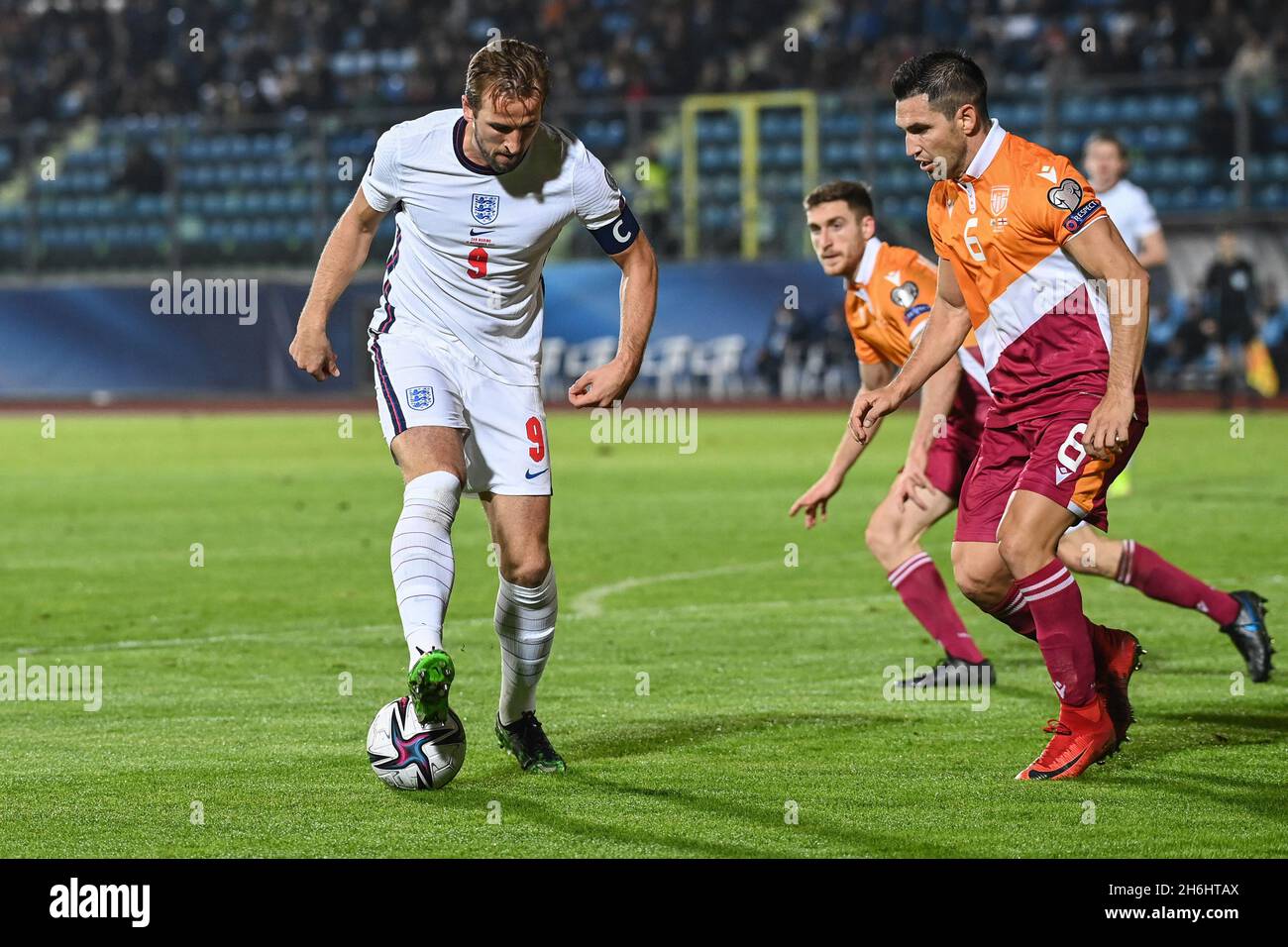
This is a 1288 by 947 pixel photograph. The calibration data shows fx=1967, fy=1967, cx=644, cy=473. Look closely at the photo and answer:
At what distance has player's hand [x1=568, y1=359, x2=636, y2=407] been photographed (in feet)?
18.6

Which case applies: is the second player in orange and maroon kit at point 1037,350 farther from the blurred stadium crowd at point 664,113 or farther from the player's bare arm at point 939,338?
the blurred stadium crowd at point 664,113

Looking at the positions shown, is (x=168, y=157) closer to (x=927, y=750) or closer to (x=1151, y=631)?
(x=1151, y=631)

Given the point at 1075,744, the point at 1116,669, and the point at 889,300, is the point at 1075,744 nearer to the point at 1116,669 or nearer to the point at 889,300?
the point at 1116,669

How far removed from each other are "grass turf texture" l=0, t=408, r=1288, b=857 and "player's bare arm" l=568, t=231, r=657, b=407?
1117 mm

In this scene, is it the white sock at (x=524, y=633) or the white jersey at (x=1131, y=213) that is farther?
the white jersey at (x=1131, y=213)

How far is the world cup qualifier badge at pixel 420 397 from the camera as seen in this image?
5.66 m

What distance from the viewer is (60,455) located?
2042cm

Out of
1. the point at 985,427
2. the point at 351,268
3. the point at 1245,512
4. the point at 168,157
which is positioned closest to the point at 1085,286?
the point at 985,427

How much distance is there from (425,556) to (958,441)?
9.59 feet

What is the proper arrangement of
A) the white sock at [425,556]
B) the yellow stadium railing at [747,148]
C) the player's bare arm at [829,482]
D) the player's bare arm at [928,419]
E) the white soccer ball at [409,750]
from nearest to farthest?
the white sock at [425,556] → the white soccer ball at [409,750] → the player's bare arm at [829,482] → the player's bare arm at [928,419] → the yellow stadium railing at [747,148]

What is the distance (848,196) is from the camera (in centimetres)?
768

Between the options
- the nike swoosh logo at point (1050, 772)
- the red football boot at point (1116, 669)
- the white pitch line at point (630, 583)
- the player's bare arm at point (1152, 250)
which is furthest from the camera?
the player's bare arm at point (1152, 250)

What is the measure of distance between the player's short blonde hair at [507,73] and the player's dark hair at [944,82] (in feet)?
3.40

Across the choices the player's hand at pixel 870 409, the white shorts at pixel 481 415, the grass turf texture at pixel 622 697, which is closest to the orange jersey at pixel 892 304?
the grass turf texture at pixel 622 697
